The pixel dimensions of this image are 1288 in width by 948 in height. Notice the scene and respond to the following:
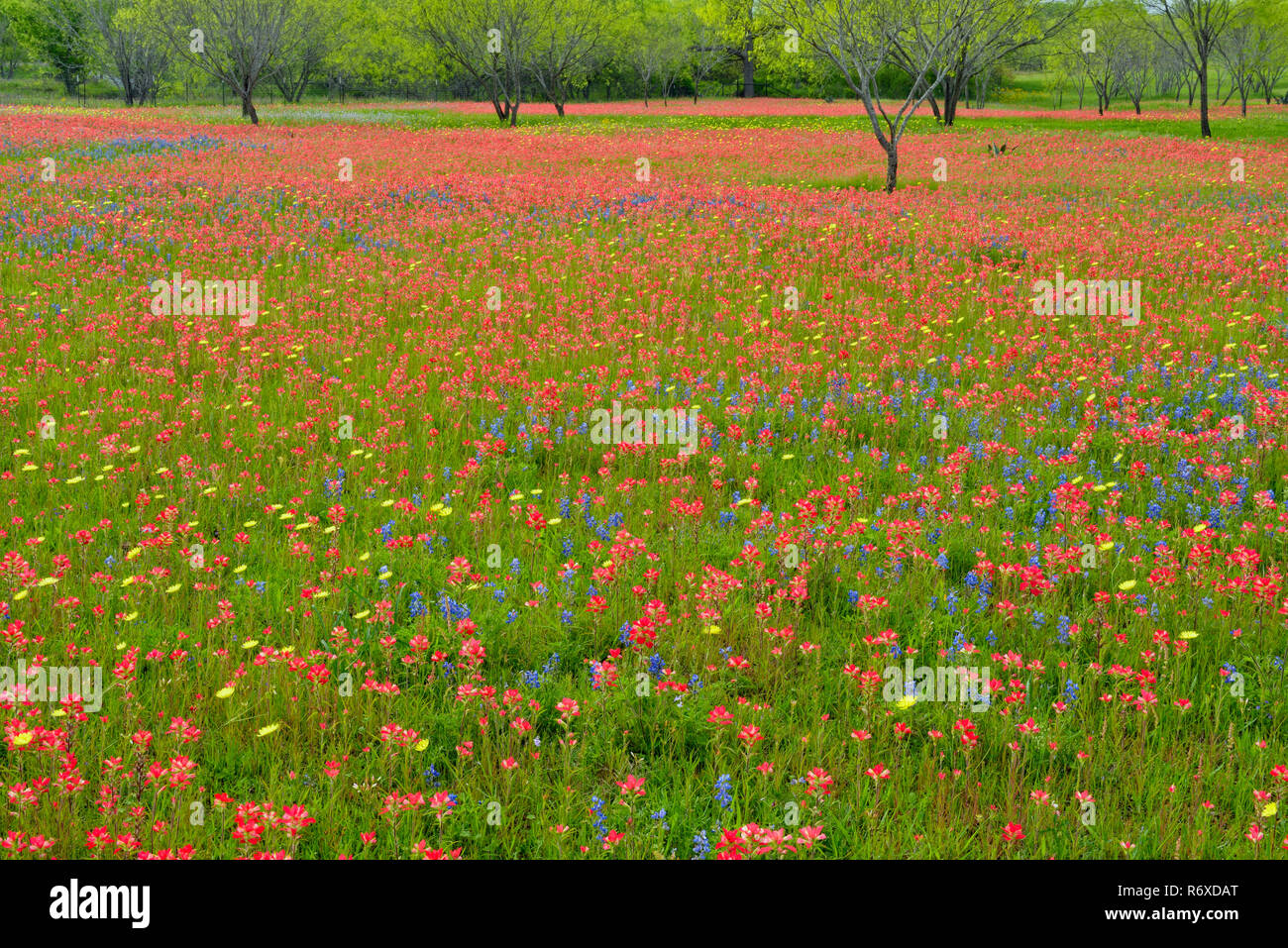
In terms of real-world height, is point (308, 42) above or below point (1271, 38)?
above

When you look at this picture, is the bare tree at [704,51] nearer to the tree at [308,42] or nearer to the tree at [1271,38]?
the tree at [308,42]

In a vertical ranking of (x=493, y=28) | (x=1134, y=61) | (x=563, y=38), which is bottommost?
(x=493, y=28)

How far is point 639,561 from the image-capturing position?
16.8ft

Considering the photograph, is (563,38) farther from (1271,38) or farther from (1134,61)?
(1271,38)

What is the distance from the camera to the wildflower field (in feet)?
10.9

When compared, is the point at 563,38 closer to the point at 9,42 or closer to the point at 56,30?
the point at 56,30

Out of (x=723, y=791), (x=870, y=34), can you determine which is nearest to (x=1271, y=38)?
(x=870, y=34)

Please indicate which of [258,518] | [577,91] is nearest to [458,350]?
[258,518]

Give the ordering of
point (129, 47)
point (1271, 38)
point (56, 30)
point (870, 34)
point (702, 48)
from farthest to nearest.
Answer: point (702, 48)
point (56, 30)
point (129, 47)
point (1271, 38)
point (870, 34)

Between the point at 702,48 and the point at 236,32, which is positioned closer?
the point at 236,32

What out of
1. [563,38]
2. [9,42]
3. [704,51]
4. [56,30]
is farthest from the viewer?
[9,42]

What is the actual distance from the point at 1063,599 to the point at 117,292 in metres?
11.3

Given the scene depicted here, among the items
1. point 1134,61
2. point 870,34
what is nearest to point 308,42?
point 870,34
